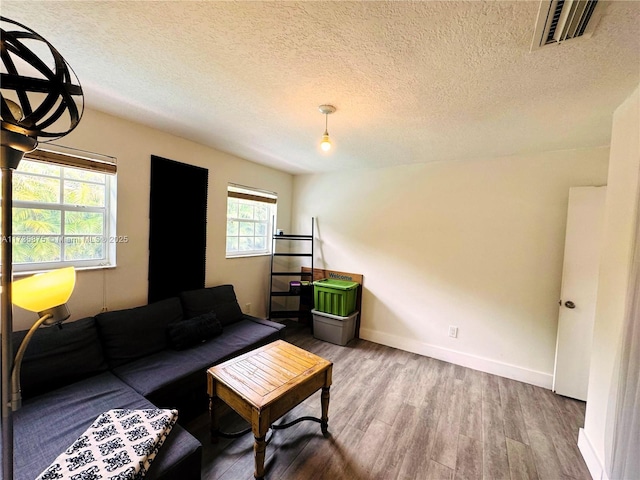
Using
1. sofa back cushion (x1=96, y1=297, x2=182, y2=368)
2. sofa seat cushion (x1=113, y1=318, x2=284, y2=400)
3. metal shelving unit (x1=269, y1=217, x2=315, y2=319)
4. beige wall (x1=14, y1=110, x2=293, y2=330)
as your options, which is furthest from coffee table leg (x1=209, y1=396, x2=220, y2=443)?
metal shelving unit (x1=269, y1=217, x2=315, y2=319)

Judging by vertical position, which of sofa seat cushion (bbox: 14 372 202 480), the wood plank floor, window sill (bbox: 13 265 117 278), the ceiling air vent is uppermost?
the ceiling air vent

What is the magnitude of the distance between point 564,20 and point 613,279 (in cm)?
145

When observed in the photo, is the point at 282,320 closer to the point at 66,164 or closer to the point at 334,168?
the point at 334,168

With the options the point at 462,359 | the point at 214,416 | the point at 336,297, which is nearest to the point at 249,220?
the point at 336,297

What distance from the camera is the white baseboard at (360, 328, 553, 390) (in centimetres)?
264

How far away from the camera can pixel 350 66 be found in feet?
4.62

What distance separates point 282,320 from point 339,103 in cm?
330

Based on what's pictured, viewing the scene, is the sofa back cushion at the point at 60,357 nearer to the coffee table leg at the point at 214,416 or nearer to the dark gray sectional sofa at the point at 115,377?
the dark gray sectional sofa at the point at 115,377

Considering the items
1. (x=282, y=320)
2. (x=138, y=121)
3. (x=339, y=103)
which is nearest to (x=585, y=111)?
(x=339, y=103)

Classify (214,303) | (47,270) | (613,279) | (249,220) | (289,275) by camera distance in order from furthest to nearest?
(289,275) → (249,220) → (214,303) → (47,270) → (613,279)

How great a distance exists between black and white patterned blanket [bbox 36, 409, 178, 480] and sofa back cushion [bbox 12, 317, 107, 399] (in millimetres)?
587

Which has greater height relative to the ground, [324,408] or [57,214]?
[57,214]

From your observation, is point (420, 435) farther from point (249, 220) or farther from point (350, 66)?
point (249, 220)

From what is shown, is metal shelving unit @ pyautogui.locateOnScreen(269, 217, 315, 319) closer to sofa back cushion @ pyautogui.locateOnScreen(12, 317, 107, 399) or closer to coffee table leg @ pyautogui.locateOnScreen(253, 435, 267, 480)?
sofa back cushion @ pyautogui.locateOnScreen(12, 317, 107, 399)
